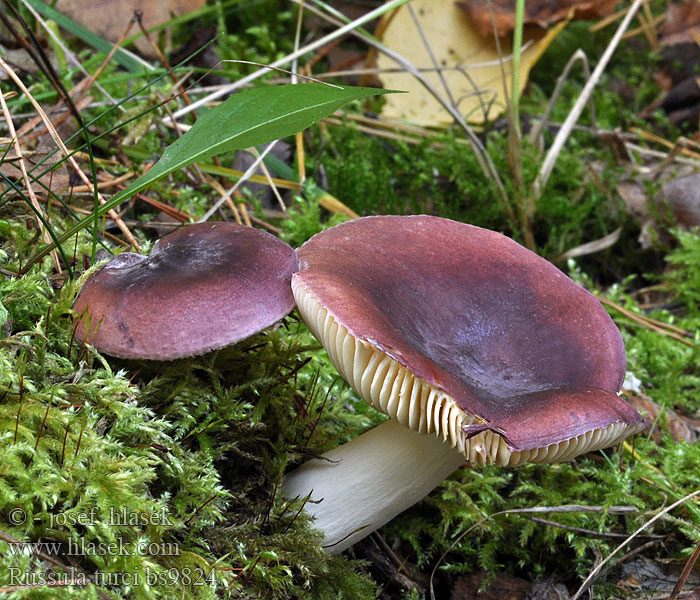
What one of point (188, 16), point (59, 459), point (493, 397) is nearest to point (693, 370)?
point (493, 397)

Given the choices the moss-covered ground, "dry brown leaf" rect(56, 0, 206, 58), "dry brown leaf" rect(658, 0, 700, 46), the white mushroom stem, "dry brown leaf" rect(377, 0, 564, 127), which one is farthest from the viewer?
"dry brown leaf" rect(658, 0, 700, 46)

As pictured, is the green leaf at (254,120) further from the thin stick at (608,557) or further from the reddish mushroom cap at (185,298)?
the thin stick at (608,557)

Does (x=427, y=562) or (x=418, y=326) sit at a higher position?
(x=418, y=326)

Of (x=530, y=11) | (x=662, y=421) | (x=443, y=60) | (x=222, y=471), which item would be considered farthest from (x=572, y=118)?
(x=222, y=471)

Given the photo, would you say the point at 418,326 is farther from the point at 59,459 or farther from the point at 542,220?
the point at 542,220

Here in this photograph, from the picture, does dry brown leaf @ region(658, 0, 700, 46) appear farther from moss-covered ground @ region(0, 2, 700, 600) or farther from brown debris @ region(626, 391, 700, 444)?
brown debris @ region(626, 391, 700, 444)

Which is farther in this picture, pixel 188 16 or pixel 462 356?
pixel 188 16

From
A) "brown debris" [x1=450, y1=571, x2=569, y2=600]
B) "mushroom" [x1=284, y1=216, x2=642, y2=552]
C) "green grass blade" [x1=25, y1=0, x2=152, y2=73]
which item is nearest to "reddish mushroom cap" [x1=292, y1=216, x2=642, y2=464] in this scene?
"mushroom" [x1=284, y1=216, x2=642, y2=552]
